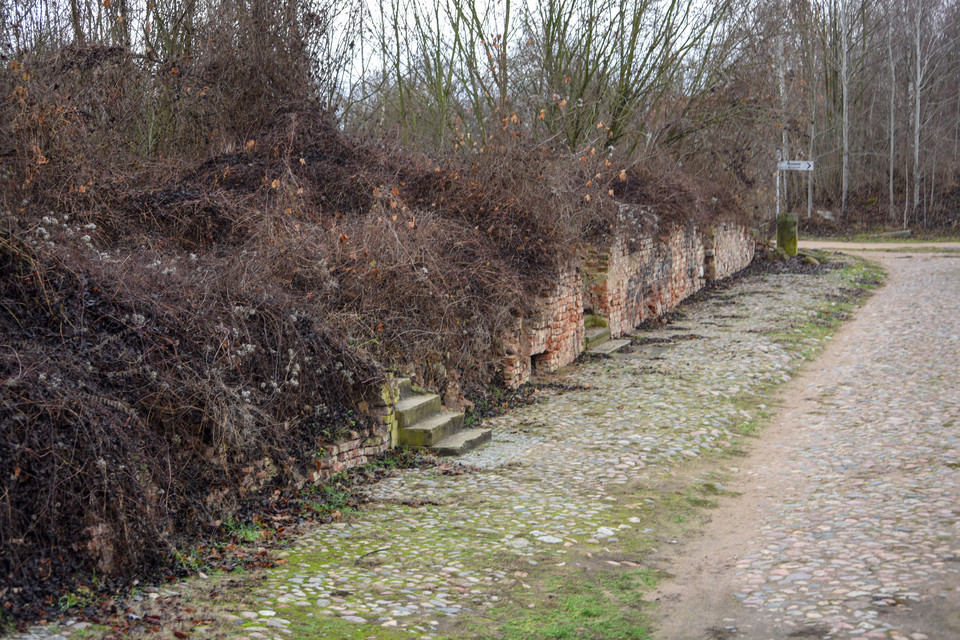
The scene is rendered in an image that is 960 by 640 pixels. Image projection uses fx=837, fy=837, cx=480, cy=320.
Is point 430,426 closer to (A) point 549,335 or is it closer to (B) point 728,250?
(A) point 549,335

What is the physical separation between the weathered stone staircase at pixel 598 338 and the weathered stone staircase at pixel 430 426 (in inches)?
213

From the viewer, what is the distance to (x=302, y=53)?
43.9 feet

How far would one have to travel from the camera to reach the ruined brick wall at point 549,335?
11531 millimetres

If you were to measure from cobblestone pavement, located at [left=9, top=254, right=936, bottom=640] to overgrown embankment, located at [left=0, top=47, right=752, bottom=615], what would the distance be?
2.55 ft

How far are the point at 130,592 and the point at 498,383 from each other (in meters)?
7.03

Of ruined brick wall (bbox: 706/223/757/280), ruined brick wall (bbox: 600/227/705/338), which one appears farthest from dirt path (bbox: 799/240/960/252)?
ruined brick wall (bbox: 600/227/705/338)

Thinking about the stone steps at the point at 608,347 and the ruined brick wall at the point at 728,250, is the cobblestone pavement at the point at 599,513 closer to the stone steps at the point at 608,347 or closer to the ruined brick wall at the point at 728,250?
the stone steps at the point at 608,347

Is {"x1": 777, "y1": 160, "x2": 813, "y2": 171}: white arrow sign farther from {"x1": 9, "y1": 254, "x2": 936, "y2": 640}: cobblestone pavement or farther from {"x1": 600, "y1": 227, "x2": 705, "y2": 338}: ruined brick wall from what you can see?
{"x1": 9, "y1": 254, "x2": 936, "y2": 640}: cobblestone pavement

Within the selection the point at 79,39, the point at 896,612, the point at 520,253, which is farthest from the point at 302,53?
the point at 896,612

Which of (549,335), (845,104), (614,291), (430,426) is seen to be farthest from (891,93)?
Result: (430,426)

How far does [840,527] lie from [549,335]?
262 inches

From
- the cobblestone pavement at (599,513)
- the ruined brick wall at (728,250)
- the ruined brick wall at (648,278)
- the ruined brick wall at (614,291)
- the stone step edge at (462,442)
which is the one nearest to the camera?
the cobblestone pavement at (599,513)

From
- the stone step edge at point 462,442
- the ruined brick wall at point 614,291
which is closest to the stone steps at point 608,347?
the ruined brick wall at point 614,291

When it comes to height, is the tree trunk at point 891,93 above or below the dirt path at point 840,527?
above
